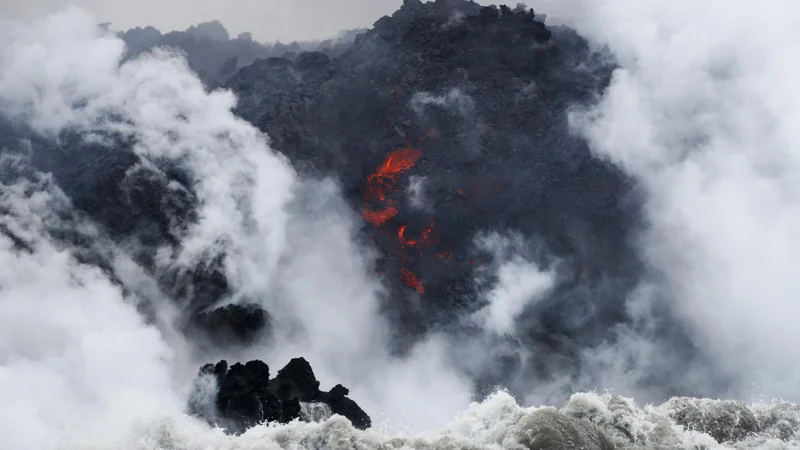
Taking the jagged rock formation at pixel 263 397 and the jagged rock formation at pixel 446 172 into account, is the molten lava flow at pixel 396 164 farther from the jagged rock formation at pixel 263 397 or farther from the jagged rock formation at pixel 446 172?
the jagged rock formation at pixel 263 397

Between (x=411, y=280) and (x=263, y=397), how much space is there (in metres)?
33.3

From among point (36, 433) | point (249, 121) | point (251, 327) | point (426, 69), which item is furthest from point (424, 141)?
point (36, 433)

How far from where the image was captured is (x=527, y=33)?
338ft

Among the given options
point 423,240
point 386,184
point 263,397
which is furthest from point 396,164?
point 263,397

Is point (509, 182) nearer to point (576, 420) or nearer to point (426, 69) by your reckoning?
point (426, 69)

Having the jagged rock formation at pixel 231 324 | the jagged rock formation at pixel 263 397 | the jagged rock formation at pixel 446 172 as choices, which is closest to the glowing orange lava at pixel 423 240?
the jagged rock formation at pixel 446 172

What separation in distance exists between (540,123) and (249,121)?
34801mm

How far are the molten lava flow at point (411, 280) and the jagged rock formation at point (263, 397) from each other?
28.3m

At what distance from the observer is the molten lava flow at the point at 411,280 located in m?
83.3

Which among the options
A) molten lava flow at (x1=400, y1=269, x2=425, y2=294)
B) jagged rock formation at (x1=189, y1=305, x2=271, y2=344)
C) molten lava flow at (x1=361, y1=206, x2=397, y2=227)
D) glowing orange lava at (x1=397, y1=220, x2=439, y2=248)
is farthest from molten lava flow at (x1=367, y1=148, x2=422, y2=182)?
jagged rock formation at (x1=189, y1=305, x2=271, y2=344)

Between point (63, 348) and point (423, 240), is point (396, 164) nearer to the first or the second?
point (423, 240)

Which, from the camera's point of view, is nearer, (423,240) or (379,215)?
(423,240)

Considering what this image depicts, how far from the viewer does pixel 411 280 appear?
277 feet

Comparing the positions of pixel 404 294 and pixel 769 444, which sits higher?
pixel 404 294
